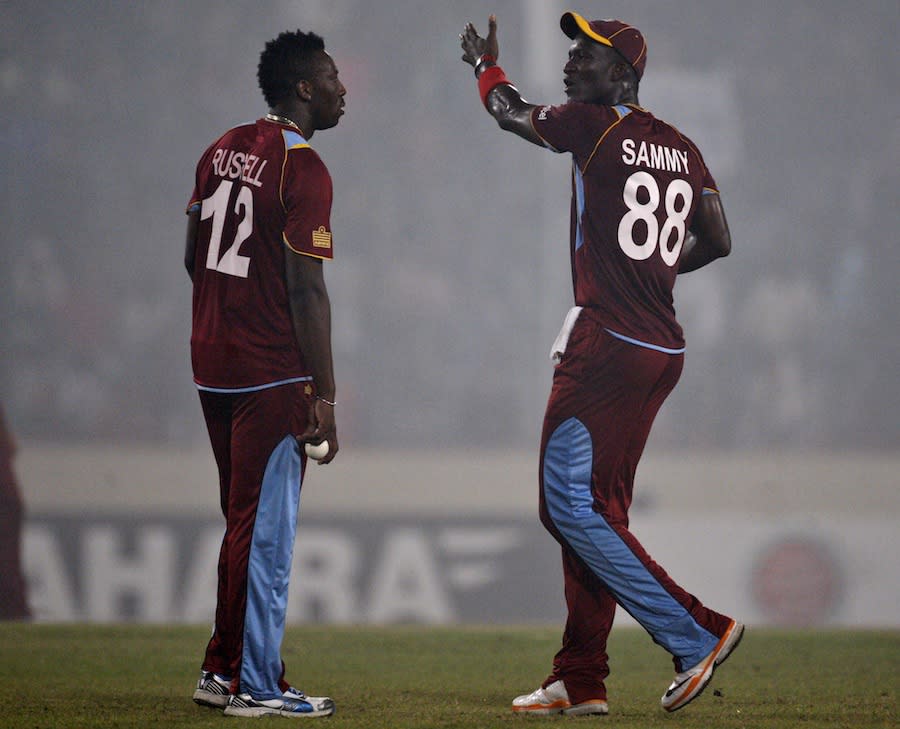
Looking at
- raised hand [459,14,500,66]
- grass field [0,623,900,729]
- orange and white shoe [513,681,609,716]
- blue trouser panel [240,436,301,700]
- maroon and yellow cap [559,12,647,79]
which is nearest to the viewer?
blue trouser panel [240,436,301,700]

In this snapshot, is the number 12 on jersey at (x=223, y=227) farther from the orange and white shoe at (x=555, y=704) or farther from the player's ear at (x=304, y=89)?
the orange and white shoe at (x=555, y=704)

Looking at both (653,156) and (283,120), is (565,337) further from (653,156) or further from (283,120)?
(283,120)

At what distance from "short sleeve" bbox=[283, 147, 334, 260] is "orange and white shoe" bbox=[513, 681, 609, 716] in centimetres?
132

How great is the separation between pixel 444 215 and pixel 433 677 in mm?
6367

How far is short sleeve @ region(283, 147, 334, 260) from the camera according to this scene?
3.25 m

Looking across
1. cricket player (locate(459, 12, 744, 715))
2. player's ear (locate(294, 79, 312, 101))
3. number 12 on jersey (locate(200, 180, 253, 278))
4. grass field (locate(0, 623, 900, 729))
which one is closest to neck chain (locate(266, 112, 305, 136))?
player's ear (locate(294, 79, 312, 101))

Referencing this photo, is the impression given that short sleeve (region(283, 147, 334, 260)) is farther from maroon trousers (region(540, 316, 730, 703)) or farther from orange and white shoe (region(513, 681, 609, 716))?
orange and white shoe (region(513, 681, 609, 716))

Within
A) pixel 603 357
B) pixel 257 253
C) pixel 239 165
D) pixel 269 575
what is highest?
pixel 239 165

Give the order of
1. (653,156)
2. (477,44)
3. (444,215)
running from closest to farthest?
1. (653,156)
2. (477,44)
3. (444,215)

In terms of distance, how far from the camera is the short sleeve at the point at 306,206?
3.25 m

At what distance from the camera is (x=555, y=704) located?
3480 mm

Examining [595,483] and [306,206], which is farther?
[595,483]

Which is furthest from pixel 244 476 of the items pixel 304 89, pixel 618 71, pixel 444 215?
pixel 444 215

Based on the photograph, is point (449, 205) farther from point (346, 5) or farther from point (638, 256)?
point (638, 256)
